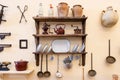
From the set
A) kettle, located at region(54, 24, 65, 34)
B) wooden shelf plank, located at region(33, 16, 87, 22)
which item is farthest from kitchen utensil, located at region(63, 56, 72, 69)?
wooden shelf plank, located at region(33, 16, 87, 22)

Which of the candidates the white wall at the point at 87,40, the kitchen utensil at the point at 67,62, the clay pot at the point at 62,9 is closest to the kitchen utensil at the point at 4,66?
the white wall at the point at 87,40

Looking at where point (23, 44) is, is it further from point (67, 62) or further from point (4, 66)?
point (67, 62)

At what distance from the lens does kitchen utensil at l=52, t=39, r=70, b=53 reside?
264 centimetres

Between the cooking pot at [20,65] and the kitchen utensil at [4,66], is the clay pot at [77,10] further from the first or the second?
the kitchen utensil at [4,66]

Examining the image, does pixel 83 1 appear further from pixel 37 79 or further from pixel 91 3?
pixel 37 79

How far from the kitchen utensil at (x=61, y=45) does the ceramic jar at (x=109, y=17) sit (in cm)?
55

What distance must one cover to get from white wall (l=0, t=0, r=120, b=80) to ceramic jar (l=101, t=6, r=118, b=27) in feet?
0.34

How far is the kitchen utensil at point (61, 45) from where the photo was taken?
2.64 meters

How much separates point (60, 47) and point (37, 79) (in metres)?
0.53

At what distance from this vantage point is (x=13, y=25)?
2688mm

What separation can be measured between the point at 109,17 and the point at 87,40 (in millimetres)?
421

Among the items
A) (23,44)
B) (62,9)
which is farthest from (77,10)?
(23,44)

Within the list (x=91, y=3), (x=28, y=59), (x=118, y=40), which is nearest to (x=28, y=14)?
(x=28, y=59)

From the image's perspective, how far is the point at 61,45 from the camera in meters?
2.65
